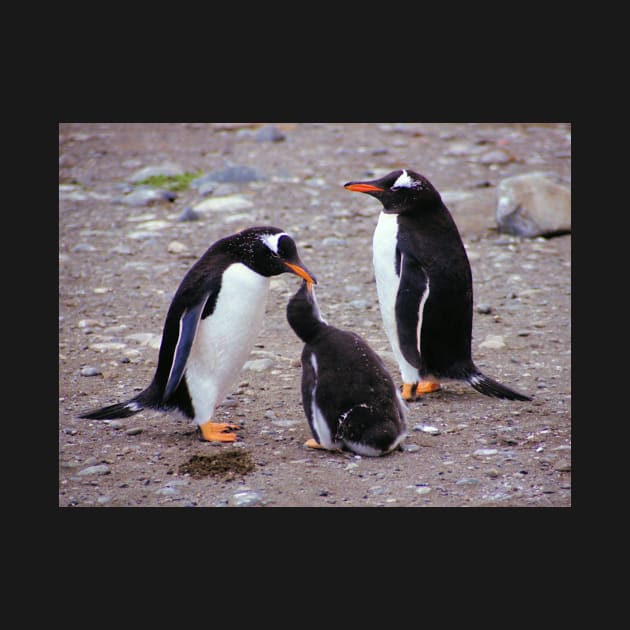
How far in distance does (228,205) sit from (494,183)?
243 centimetres

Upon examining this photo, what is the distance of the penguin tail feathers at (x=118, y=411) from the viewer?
13.7ft

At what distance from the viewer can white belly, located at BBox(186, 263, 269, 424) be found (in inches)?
159

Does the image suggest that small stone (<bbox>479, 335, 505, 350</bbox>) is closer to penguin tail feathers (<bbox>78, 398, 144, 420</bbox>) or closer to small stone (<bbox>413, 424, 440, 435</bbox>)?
small stone (<bbox>413, 424, 440, 435</bbox>)

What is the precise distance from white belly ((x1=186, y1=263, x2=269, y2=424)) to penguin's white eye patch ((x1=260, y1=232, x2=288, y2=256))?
135mm

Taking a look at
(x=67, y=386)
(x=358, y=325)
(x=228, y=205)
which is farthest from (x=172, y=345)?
(x=228, y=205)

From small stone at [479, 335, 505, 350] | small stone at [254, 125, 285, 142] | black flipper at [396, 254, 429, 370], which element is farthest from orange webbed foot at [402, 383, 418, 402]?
small stone at [254, 125, 285, 142]

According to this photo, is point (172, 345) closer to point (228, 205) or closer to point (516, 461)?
point (516, 461)

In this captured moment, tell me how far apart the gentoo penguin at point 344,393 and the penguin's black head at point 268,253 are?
0.13 metres

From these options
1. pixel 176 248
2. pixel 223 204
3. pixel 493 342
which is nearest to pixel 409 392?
pixel 493 342

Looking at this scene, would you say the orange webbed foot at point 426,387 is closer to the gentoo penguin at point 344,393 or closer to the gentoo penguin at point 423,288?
the gentoo penguin at point 423,288

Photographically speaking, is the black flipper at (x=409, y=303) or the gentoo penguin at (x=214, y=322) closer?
the gentoo penguin at (x=214, y=322)

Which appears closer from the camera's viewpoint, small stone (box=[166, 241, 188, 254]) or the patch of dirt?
the patch of dirt

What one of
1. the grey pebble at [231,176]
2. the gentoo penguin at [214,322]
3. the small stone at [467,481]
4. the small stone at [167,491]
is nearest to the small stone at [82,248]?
the grey pebble at [231,176]

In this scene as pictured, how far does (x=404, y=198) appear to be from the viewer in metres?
4.73
